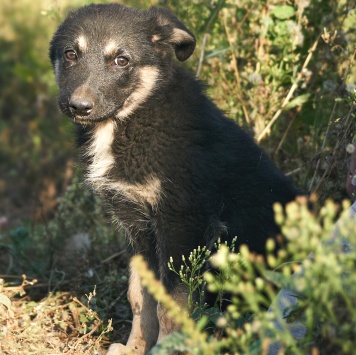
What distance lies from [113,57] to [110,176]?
70 centimetres

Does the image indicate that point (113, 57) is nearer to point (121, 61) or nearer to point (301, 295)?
point (121, 61)

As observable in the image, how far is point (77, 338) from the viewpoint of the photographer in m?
4.09

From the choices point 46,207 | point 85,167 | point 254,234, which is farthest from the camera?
point 46,207

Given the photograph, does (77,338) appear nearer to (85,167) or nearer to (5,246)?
(85,167)

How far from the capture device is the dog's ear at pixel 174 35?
4262mm

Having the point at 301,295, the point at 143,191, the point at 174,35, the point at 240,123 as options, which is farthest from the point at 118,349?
the point at 240,123

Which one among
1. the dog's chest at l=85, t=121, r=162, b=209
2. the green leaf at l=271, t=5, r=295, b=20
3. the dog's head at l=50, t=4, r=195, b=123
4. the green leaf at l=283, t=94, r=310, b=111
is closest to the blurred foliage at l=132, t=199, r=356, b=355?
the dog's chest at l=85, t=121, r=162, b=209

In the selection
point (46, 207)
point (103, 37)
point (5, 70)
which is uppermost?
point (103, 37)

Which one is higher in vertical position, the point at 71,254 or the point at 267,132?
the point at 267,132

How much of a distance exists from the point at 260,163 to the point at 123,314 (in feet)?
4.70

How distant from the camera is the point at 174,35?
14.0 feet

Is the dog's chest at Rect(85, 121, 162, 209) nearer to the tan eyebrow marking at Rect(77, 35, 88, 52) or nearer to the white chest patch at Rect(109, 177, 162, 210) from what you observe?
the white chest patch at Rect(109, 177, 162, 210)

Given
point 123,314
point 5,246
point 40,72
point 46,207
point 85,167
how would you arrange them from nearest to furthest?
point 85,167
point 123,314
point 5,246
point 46,207
point 40,72

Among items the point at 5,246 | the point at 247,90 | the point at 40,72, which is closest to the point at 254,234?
the point at 247,90
